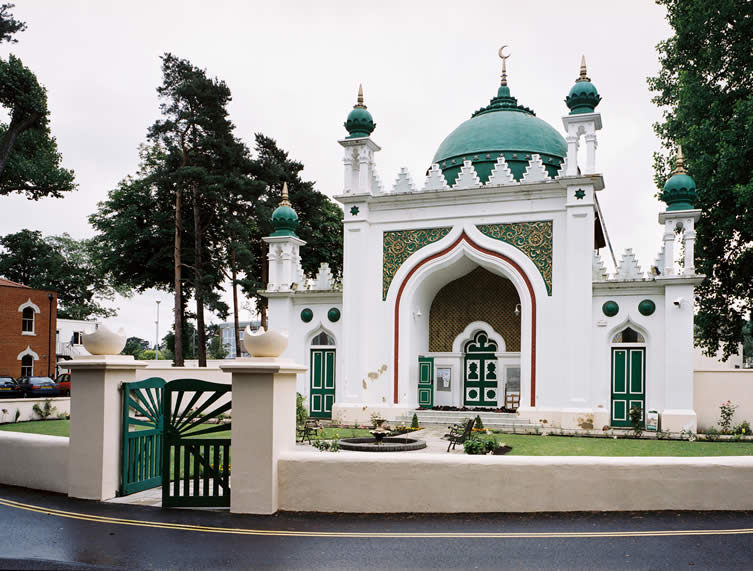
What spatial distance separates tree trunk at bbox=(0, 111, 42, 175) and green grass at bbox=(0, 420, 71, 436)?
26.9 ft

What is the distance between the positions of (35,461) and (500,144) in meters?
15.3

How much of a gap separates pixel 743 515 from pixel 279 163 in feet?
99.4

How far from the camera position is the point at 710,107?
20.1 m

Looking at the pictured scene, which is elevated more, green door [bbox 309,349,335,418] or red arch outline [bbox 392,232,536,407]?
red arch outline [bbox 392,232,536,407]

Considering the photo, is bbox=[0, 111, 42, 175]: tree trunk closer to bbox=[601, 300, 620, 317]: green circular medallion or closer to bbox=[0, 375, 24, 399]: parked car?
bbox=[0, 375, 24, 399]: parked car

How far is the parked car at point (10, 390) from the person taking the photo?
87.0 ft

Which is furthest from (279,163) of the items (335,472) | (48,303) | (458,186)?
(335,472)

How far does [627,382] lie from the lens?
17156 millimetres

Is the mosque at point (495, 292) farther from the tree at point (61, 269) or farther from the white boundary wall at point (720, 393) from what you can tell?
the tree at point (61, 269)

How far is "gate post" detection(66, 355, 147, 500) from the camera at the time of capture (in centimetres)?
821

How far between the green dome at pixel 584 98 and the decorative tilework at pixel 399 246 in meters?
4.73

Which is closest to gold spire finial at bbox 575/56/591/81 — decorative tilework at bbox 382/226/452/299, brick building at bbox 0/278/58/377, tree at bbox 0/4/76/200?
decorative tilework at bbox 382/226/452/299

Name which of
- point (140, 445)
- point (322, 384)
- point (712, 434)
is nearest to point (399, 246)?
point (322, 384)

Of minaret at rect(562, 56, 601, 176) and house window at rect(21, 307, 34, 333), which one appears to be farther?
house window at rect(21, 307, 34, 333)
